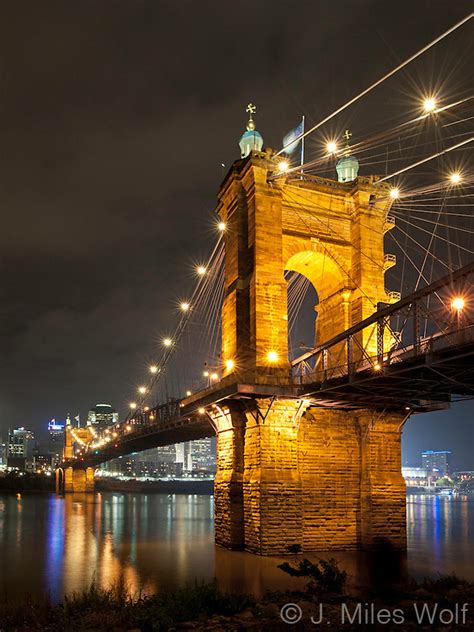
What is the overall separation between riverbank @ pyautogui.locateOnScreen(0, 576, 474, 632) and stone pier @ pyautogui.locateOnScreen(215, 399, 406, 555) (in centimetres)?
816

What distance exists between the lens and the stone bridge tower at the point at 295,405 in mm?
28016

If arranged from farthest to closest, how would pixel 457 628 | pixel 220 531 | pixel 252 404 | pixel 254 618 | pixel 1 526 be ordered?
1. pixel 1 526
2. pixel 220 531
3. pixel 252 404
4. pixel 254 618
5. pixel 457 628

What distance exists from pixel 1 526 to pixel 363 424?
3394cm

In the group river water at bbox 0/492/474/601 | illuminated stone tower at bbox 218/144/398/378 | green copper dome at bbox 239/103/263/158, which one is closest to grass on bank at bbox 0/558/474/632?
river water at bbox 0/492/474/601

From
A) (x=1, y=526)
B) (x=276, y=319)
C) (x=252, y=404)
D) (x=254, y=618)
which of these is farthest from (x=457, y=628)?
(x=1, y=526)

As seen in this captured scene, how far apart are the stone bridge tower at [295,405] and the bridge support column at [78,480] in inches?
3866

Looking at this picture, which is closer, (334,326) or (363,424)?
(363,424)

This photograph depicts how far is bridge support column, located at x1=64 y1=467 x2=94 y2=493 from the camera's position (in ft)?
398

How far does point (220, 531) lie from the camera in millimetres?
30297

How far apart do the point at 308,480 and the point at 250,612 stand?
13.2 meters

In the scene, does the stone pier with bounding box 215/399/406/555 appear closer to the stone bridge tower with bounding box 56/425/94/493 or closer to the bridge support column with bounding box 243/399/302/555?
the bridge support column with bounding box 243/399/302/555

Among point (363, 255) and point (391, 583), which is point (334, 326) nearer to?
point (363, 255)

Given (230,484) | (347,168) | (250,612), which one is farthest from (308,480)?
(347,168)

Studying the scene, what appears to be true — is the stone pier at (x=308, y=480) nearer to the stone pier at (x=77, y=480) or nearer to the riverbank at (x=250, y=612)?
the riverbank at (x=250, y=612)
